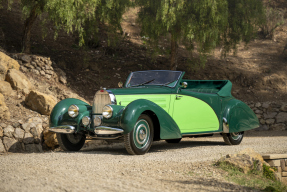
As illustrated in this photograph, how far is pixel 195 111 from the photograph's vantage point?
748 cm

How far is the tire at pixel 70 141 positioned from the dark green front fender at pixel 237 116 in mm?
3481

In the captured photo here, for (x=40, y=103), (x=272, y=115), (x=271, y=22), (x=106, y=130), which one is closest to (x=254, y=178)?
(x=106, y=130)

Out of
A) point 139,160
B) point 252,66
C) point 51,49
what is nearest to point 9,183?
point 139,160

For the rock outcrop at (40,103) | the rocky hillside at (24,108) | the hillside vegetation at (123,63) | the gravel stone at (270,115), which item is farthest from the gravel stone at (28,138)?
the gravel stone at (270,115)

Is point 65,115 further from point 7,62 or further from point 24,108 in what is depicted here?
point 7,62

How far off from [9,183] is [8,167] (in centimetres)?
103

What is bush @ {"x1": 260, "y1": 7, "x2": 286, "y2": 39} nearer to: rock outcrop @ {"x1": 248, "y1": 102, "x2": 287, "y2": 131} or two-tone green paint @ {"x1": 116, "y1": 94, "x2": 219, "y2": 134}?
rock outcrop @ {"x1": 248, "y1": 102, "x2": 287, "y2": 131}

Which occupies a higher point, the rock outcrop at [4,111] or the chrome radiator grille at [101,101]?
the chrome radiator grille at [101,101]

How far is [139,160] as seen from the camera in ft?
17.8

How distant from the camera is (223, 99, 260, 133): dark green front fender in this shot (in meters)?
8.17

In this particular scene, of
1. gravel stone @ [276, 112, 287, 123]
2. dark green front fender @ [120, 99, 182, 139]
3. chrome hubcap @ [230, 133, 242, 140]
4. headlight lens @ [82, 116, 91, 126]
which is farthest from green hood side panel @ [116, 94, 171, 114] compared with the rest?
gravel stone @ [276, 112, 287, 123]

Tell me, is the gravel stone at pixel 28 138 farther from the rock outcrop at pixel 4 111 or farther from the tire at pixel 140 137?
the tire at pixel 140 137

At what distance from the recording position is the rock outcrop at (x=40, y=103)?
34.1 ft

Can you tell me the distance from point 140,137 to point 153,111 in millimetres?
547
